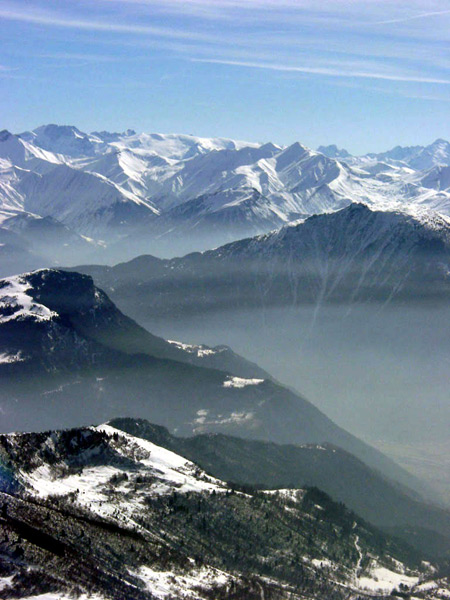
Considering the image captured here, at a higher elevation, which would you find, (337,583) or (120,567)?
(120,567)

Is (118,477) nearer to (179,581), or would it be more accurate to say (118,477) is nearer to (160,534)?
(160,534)


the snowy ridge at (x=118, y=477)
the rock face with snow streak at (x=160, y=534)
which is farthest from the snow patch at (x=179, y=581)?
the snowy ridge at (x=118, y=477)

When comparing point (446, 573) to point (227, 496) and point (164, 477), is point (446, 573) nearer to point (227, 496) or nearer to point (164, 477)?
point (227, 496)

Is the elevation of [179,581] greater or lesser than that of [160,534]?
greater

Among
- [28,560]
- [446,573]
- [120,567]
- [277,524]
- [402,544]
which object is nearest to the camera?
[28,560]

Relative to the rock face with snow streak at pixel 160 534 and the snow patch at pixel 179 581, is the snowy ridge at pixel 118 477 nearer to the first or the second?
the rock face with snow streak at pixel 160 534

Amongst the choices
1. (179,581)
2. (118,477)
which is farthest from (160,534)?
(118,477)

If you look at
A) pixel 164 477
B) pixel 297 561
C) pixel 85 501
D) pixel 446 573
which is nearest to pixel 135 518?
pixel 85 501

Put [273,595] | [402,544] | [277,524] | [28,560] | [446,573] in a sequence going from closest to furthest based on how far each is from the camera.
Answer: [28,560] < [273,595] < [277,524] < [446,573] < [402,544]
